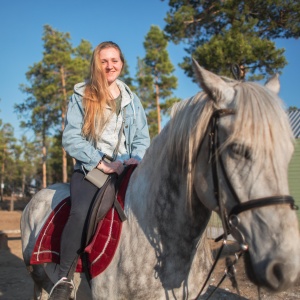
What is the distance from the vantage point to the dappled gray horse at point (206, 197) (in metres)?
1.50

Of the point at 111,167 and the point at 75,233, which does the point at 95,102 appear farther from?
the point at 75,233

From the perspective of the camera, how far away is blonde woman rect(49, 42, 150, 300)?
239 cm

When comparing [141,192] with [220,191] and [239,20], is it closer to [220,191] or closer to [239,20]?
[220,191]

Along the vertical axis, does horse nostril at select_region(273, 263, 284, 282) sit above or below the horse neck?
below

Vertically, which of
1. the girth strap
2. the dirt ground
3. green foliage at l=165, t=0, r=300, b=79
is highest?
green foliage at l=165, t=0, r=300, b=79

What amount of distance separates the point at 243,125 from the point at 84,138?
143 centimetres

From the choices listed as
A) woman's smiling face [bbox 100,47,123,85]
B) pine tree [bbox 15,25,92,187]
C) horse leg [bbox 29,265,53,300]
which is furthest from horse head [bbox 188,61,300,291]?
pine tree [bbox 15,25,92,187]

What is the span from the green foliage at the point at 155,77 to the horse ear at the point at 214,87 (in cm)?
2640

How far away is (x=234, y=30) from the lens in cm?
1326

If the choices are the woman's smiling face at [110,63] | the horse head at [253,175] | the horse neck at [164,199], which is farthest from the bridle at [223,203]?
the woman's smiling face at [110,63]

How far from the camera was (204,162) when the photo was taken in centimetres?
180

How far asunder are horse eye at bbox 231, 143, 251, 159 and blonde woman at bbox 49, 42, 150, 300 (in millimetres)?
1147

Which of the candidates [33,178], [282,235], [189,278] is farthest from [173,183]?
[33,178]

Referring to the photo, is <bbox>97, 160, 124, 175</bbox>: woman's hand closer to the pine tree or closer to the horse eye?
the horse eye
